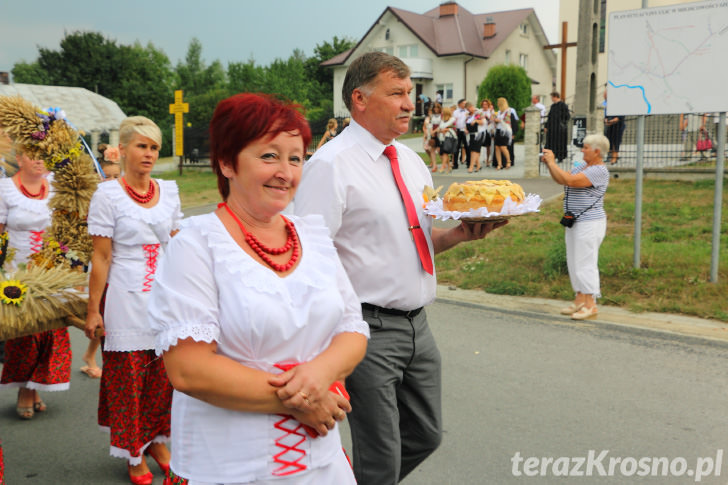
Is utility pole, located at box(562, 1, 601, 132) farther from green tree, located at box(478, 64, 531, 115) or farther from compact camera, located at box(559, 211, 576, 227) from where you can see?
compact camera, located at box(559, 211, 576, 227)

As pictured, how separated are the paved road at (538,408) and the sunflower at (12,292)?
129cm

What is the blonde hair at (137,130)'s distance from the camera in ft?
13.8

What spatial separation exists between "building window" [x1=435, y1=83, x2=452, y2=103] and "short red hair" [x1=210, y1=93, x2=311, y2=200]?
1906 inches

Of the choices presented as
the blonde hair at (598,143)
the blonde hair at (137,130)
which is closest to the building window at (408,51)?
the blonde hair at (598,143)

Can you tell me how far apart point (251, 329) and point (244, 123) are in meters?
0.61

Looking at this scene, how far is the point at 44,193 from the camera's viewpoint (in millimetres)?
5668

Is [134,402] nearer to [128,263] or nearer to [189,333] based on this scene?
[128,263]

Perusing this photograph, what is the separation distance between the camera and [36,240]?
5551mm

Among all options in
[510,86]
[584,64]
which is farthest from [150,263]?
[510,86]

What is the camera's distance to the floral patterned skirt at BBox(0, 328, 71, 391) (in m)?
5.19

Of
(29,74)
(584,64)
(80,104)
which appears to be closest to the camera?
(584,64)

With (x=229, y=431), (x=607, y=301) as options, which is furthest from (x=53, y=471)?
(x=607, y=301)

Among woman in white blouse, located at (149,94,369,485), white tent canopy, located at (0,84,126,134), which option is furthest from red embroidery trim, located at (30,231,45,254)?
white tent canopy, located at (0,84,126,134)

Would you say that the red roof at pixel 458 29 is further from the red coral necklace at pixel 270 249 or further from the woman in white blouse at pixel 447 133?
the red coral necklace at pixel 270 249
